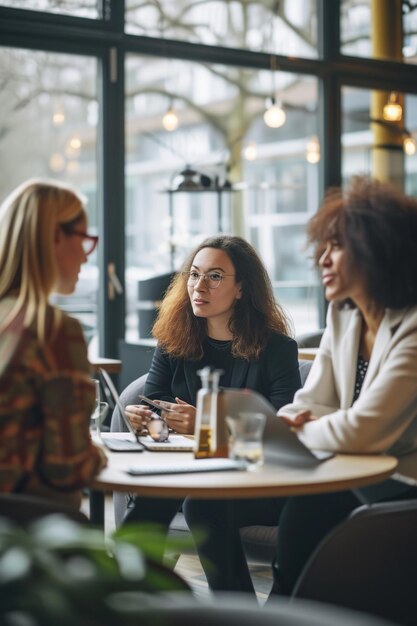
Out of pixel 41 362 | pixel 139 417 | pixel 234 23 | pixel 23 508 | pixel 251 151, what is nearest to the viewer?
pixel 23 508

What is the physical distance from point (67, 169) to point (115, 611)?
5.30m

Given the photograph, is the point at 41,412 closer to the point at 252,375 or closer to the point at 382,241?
the point at 382,241

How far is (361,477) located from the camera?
7.08ft

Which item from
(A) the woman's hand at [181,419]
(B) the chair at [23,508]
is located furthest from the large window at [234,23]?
(B) the chair at [23,508]

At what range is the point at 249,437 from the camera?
226 centimetres

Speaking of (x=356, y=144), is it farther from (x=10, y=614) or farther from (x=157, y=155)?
(x=10, y=614)

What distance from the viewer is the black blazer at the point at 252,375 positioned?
10.4 feet

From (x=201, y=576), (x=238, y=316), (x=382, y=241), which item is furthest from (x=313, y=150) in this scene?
(x=382, y=241)

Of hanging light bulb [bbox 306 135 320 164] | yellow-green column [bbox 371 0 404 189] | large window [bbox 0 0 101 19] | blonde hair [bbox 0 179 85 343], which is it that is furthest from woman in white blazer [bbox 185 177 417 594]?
yellow-green column [bbox 371 0 404 189]

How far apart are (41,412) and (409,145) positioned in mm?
5939

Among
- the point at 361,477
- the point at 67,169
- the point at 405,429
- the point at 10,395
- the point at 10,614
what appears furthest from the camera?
the point at 67,169

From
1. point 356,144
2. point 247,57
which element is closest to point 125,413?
point 247,57

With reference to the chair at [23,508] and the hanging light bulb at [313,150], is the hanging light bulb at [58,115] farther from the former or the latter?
the chair at [23,508]

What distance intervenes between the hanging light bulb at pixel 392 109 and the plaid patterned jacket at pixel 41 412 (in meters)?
5.70
